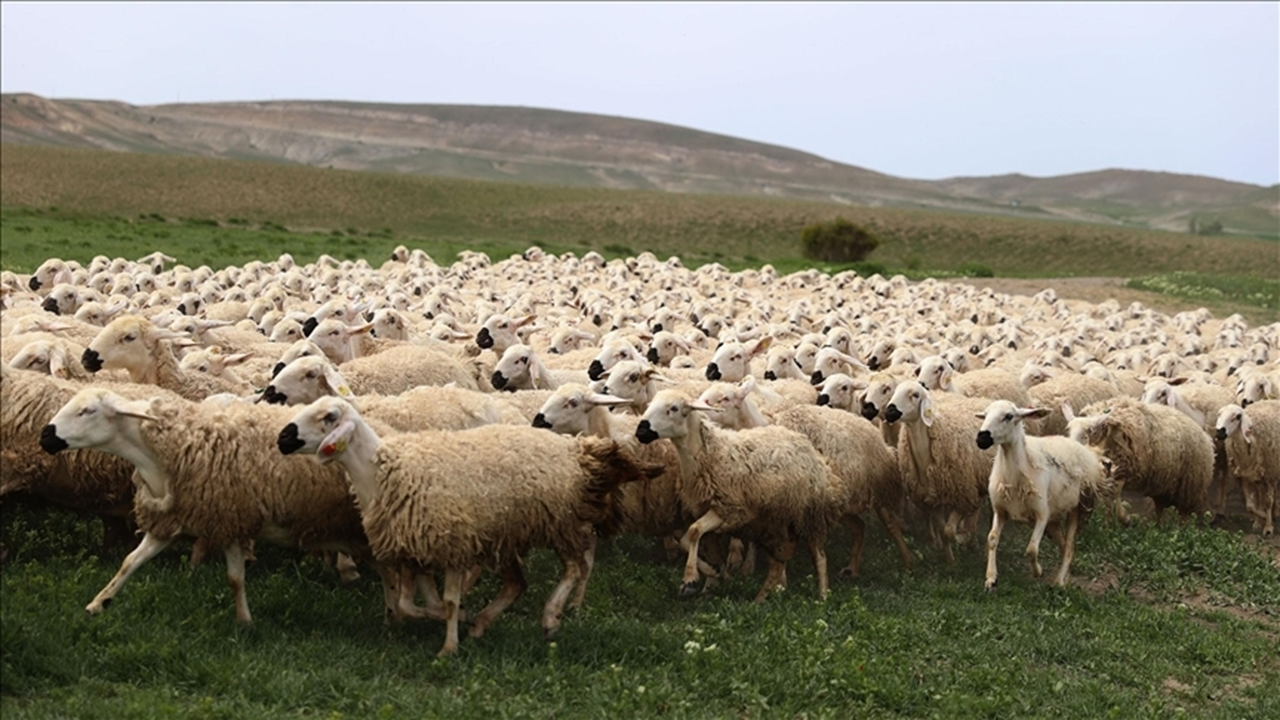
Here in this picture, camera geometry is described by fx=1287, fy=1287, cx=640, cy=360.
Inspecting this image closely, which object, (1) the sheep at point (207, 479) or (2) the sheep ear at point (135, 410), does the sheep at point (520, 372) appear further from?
(2) the sheep ear at point (135, 410)

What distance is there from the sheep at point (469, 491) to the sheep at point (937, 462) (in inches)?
166

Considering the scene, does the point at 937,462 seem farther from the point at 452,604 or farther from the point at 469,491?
the point at 452,604

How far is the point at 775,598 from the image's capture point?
1023 cm

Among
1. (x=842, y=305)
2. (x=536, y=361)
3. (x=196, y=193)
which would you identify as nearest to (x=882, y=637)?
(x=536, y=361)

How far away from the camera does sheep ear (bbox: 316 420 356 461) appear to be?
8258 millimetres

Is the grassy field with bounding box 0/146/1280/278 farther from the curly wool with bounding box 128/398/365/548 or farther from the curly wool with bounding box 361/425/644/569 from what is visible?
the curly wool with bounding box 128/398/365/548

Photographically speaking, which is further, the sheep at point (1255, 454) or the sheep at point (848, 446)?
the sheep at point (1255, 454)

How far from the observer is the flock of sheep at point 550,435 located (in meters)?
8.61

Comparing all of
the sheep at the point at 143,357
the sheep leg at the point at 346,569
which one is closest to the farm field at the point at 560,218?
the sheep at the point at 143,357

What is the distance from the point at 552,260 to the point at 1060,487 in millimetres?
23225

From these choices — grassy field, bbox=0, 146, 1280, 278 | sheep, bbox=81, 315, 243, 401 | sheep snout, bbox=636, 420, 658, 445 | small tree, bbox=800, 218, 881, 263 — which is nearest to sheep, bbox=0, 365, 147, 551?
sheep, bbox=81, 315, 243, 401

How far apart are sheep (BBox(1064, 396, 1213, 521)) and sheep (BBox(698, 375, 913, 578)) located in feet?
8.73

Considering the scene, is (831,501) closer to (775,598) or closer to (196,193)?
(775,598)

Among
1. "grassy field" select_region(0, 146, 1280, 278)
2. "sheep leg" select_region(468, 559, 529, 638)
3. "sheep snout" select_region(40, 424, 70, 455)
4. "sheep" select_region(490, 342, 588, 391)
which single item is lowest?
"grassy field" select_region(0, 146, 1280, 278)
